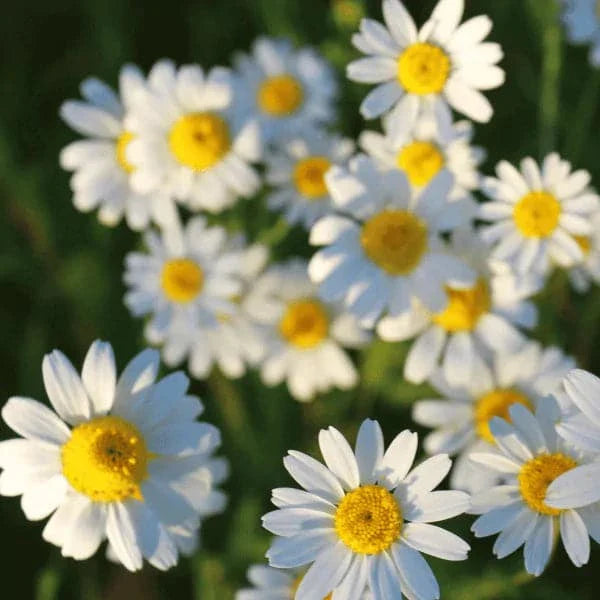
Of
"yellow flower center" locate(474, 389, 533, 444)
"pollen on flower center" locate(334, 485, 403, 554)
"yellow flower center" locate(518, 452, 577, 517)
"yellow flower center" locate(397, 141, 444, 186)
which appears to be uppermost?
"yellow flower center" locate(397, 141, 444, 186)

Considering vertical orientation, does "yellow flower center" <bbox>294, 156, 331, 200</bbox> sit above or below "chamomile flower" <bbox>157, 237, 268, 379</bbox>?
above

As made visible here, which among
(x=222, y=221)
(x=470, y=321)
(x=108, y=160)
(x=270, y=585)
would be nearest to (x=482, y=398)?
(x=470, y=321)

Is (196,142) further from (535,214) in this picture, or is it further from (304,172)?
(535,214)

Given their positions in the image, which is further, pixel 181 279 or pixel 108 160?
pixel 108 160

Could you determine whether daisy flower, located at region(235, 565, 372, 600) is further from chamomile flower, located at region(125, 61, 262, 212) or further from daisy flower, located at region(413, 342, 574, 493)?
chamomile flower, located at region(125, 61, 262, 212)

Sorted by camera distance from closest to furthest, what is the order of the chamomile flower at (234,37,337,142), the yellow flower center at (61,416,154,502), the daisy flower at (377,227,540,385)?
the yellow flower center at (61,416,154,502), the daisy flower at (377,227,540,385), the chamomile flower at (234,37,337,142)

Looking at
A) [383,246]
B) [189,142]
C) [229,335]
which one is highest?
[189,142]

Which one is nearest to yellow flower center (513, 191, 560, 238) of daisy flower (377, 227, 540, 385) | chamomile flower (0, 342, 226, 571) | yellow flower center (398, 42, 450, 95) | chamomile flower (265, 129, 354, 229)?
daisy flower (377, 227, 540, 385)
